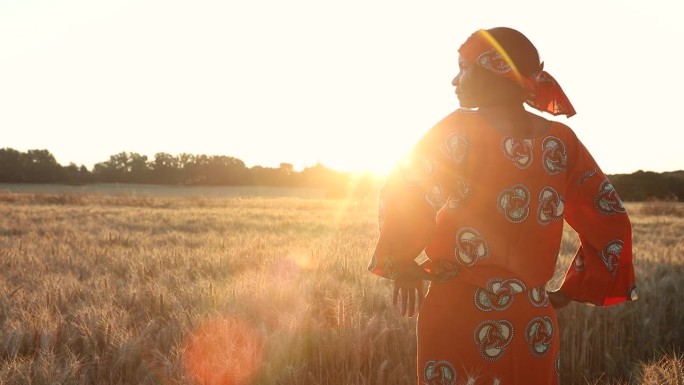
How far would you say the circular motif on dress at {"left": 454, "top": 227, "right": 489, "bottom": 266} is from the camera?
168 centimetres

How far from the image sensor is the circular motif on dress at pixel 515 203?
1.69 m

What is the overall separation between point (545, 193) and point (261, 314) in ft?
5.38

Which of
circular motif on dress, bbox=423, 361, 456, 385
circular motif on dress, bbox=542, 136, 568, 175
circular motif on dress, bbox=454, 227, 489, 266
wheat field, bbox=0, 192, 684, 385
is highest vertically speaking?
circular motif on dress, bbox=542, 136, 568, 175

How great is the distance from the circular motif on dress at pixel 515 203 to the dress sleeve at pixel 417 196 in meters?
0.19

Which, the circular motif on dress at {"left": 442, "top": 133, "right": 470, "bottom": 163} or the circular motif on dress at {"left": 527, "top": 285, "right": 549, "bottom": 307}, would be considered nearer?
the circular motif on dress at {"left": 442, "top": 133, "right": 470, "bottom": 163}

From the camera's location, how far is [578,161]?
186 centimetres

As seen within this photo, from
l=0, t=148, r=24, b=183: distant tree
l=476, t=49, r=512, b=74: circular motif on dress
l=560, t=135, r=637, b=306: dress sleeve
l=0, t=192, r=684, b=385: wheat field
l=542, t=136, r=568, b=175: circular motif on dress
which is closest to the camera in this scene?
l=476, t=49, r=512, b=74: circular motif on dress

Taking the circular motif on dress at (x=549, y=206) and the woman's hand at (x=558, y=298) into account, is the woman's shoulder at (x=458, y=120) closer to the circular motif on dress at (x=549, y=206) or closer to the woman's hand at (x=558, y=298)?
the circular motif on dress at (x=549, y=206)

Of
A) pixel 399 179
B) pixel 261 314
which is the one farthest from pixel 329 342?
pixel 399 179

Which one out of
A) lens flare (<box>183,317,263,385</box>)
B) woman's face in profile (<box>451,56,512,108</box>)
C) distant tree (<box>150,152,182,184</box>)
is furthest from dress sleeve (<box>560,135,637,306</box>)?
distant tree (<box>150,152,182,184</box>)

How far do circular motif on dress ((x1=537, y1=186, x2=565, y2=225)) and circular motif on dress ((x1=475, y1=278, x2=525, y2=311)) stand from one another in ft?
0.76

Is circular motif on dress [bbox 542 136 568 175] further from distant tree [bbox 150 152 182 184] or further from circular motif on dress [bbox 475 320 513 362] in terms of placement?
distant tree [bbox 150 152 182 184]

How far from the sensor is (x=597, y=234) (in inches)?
75.5

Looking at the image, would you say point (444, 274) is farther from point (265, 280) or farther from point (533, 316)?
point (265, 280)
